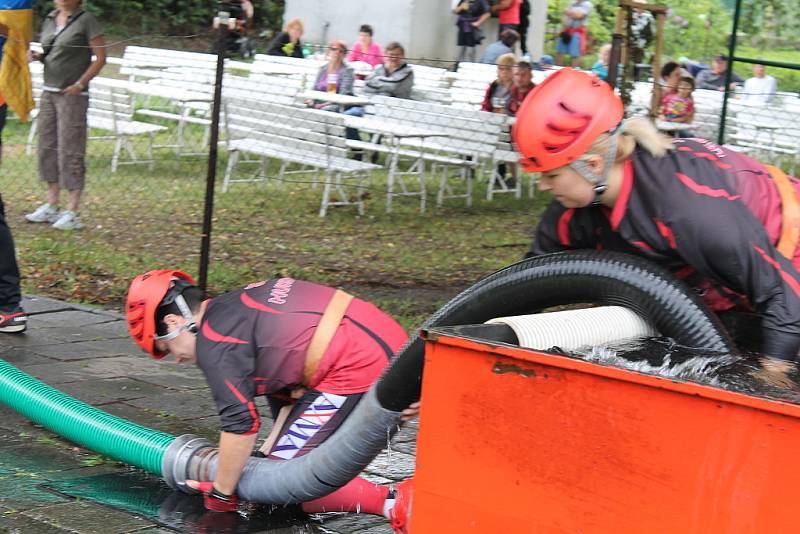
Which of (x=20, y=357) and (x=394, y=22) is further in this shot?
(x=394, y=22)

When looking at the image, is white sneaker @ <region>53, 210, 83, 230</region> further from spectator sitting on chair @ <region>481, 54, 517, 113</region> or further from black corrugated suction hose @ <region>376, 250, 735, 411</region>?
black corrugated suction hose @ <region>376, 250, 735, 411</region>

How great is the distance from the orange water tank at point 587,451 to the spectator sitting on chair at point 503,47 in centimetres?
1404

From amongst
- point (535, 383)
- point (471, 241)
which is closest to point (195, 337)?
point (535, 383)

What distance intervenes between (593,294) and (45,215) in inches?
312

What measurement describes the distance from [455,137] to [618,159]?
8.28m

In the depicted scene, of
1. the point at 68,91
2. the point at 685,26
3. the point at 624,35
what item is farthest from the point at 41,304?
the point at 685,26

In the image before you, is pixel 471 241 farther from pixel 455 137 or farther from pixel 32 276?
pixel 32 276

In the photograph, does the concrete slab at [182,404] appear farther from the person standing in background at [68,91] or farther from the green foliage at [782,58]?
the green foliage at [782,58]

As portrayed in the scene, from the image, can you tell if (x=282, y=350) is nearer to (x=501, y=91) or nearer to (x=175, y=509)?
(x=175, y=509)

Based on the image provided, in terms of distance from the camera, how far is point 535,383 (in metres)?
2.84

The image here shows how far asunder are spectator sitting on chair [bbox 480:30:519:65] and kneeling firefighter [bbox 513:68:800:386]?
13.4m

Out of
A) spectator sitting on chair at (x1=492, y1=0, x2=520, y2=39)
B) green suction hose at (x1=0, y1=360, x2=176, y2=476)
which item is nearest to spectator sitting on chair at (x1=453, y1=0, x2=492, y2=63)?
spectator sitting on chair at (x1=492, y1=0, x2=520, y2=39)

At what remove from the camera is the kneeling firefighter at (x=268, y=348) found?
154 inches

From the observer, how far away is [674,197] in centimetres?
325
